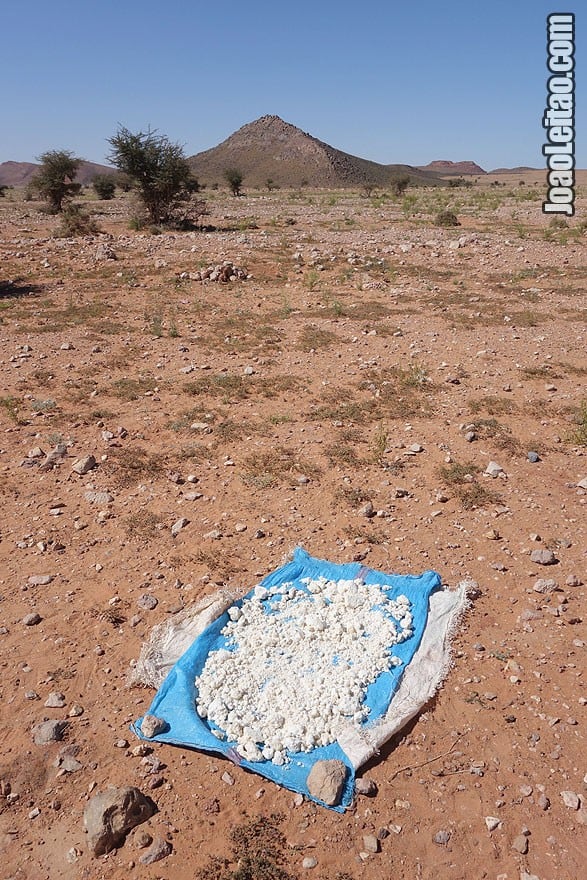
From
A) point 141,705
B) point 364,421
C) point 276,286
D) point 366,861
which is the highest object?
point 276,286

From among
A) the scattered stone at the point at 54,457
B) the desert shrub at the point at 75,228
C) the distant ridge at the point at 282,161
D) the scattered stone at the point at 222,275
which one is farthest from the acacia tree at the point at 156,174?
the distant ridge at the point at 282,161

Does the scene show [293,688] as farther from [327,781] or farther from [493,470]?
[493,470]

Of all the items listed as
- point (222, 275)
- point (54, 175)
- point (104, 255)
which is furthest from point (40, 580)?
point (54, 175)

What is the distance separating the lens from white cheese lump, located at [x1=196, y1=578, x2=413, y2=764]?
293cm

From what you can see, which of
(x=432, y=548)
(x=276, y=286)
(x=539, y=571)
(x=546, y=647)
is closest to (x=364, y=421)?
(x=432, y=548)

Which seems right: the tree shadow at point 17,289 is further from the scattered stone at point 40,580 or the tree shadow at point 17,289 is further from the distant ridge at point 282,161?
the distant ridge at point 282,161

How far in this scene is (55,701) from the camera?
3160mm

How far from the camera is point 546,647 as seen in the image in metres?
3.49

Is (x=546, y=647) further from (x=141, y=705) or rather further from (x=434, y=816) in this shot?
(x=141, y=705)

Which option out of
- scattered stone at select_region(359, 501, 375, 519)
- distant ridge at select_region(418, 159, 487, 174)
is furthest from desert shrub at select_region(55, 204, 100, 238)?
distant ridge at select_region(418, 159, 487, 174)

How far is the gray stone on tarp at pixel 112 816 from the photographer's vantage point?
2463mm

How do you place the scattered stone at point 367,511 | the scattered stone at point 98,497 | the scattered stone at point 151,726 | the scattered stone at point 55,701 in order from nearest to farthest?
the scattered stone at point 151,726, the scattered stone at point 55,701, the scattered stone at point 367,511, the scattered stone at point 98,497

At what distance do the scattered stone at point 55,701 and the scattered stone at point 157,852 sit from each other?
1.02 metres

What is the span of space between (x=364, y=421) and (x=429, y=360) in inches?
93.4
